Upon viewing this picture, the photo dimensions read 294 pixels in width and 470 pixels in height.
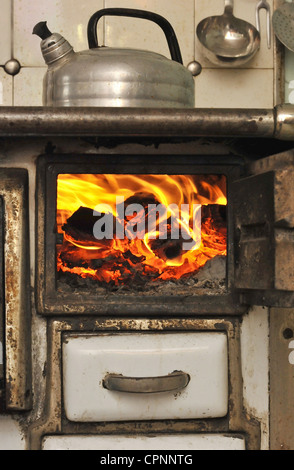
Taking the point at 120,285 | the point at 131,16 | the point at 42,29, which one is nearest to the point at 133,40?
the point at 131,16

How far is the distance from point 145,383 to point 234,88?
114 cm

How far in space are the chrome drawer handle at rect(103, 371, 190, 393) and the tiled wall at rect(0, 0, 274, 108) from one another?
1043 millimetres

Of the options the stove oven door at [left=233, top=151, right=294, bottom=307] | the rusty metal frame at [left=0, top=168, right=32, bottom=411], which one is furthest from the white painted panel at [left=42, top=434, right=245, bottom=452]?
the stove oven door at [left=233, top=151, right=294, bottom=307]

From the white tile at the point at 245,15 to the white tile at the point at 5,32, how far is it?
0.62 m

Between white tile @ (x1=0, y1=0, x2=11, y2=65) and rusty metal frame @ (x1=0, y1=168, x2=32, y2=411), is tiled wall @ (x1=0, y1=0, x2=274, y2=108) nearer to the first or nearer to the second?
white tile @ (x1=0, y1=0, x2=11, y2=65)

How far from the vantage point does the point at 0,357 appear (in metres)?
1.33

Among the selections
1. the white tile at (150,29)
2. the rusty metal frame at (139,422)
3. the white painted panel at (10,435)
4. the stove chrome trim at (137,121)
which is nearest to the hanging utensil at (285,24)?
the white tile at (150,29)

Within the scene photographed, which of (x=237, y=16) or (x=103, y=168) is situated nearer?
(x=103, y=168)

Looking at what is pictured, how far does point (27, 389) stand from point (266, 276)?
0.56 meters

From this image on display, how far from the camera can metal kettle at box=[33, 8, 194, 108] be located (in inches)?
53.3

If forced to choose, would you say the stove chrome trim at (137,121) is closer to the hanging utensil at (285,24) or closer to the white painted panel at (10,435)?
the white painted panel at (10,435)

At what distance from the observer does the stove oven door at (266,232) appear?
4.01 ft

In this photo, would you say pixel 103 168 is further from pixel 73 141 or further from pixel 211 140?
pixel 211 140
